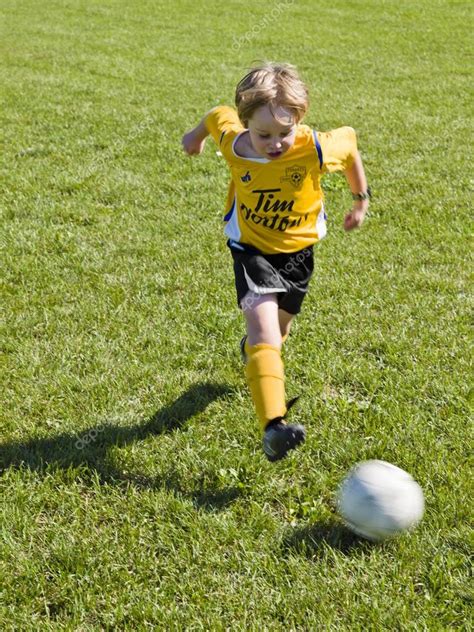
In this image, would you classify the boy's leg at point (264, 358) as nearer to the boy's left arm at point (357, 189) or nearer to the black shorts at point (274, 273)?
the black shorts at point (274, 273)

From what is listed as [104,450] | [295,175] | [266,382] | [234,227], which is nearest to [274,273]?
[234,227]

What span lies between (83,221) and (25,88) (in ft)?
18.1

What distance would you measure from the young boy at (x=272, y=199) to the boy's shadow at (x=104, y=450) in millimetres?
511

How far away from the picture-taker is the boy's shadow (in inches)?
119

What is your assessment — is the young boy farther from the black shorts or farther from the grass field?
the grass field

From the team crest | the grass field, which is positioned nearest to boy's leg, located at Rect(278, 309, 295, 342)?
the grass field

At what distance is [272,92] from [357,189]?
2.77 ft

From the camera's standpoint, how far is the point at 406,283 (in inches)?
189

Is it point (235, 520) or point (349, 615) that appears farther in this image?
point (235, 520)

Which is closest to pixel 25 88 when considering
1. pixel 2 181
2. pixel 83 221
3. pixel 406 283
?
pixel 2 181

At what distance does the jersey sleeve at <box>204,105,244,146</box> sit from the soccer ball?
1.81 m

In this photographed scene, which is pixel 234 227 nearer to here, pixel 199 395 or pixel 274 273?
pixel 274 273

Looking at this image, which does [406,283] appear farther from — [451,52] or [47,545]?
[451,52]

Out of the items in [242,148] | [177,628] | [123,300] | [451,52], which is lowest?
[451,52]
